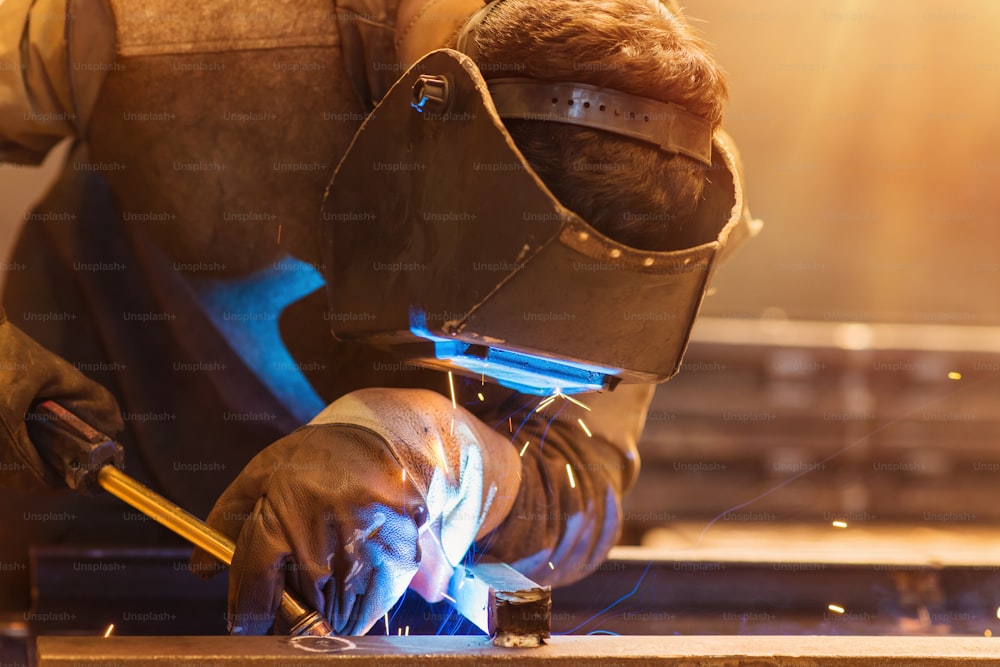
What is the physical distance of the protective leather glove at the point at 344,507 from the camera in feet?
3.87

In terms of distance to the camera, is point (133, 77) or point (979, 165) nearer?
point (133, 77)

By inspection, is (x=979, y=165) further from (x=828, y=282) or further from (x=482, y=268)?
(x=482, y=268)

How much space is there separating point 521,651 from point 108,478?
0.67 meters

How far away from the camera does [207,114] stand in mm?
1609

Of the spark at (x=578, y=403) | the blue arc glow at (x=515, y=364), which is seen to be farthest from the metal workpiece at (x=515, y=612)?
the spark at (x=578, y=403)

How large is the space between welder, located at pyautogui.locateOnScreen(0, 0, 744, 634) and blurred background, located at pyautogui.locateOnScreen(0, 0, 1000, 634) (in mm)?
1619

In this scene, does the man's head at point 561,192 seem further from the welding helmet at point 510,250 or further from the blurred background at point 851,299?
the blurred background at point 851,299

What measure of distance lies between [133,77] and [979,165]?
3.50 m

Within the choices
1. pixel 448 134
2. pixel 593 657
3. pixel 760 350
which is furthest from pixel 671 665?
pixel 760 350

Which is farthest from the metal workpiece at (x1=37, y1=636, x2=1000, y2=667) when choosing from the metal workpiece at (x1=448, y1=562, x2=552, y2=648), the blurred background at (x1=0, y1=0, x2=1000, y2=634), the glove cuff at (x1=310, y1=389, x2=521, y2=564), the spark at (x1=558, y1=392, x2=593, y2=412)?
the blurred background at (x1=0, y1=0, x2=1000, y2=634)

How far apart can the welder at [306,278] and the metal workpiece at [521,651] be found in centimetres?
21

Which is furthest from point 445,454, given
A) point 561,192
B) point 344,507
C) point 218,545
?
point 561,192

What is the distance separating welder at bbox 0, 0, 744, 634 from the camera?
1.17 m

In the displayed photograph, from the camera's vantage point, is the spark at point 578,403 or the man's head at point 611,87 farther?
the spark at point 578,403
